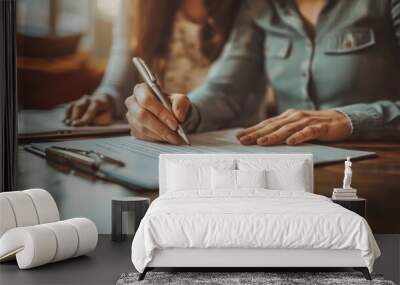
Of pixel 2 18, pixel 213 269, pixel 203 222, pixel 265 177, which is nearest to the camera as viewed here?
pixel 203 222

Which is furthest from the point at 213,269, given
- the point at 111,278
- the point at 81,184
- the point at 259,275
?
the point at 81,184

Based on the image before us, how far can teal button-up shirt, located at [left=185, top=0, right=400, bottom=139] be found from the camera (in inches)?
288

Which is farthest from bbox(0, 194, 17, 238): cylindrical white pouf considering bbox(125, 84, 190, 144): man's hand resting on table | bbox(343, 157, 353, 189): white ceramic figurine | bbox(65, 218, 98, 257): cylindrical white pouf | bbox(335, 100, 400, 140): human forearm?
bbox(335, 100, 400, 140): human forearm

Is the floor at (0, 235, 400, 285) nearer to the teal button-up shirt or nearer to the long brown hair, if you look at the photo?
the teal button-up shirt

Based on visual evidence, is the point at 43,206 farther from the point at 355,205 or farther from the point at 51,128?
the point at 355,205

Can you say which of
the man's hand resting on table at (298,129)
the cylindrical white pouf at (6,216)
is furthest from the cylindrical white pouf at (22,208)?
the man's hand resting on table at (298,129)

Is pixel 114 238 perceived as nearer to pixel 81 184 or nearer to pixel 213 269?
pixel 81 184

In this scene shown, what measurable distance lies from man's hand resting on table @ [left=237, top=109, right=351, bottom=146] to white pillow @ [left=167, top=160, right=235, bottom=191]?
618 millimetres

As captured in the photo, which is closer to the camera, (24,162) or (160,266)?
(160,266)

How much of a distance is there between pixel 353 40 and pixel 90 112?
3048 mm

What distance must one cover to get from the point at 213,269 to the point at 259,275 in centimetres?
42

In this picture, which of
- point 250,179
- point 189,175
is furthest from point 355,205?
point 189,175

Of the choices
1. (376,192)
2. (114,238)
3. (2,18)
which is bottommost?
(114,238)

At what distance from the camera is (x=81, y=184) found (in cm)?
741
